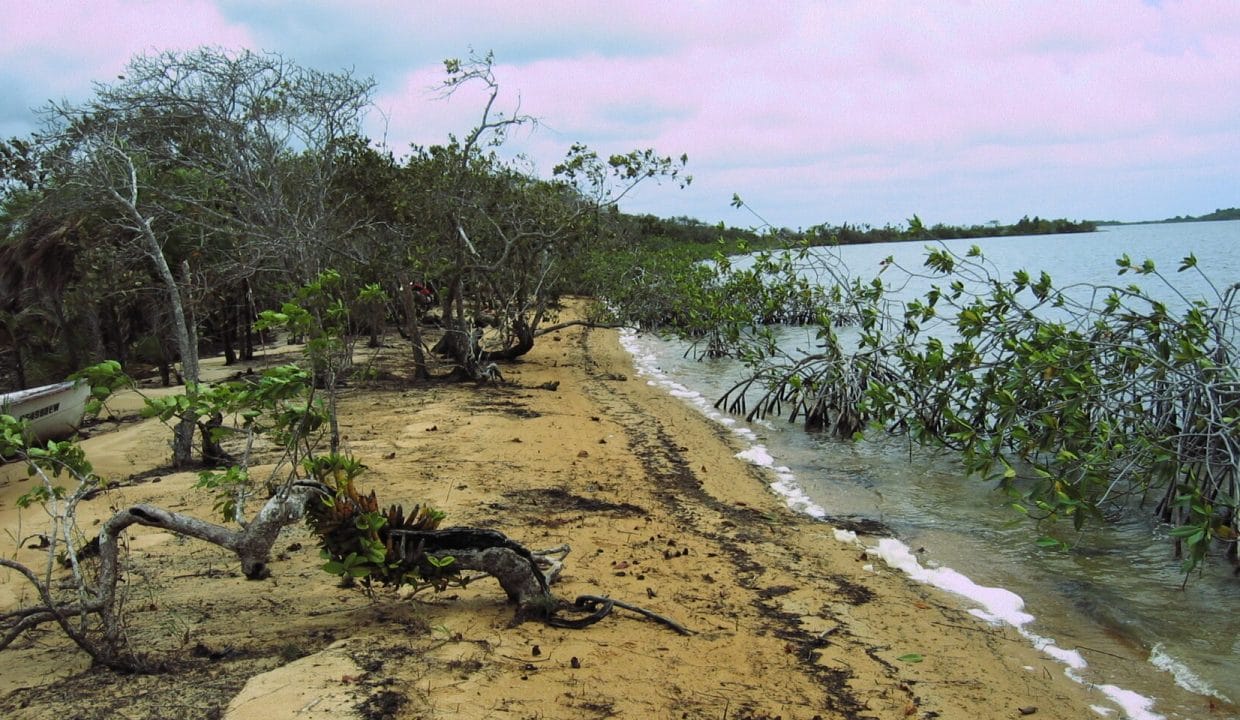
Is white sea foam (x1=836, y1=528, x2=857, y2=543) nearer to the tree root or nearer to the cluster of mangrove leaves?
the cluster of mangrove leaves

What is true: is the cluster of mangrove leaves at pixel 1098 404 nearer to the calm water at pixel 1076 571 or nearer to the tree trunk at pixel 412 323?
the calm water at pixel 1076 571

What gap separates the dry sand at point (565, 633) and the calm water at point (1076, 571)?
51 centimetres

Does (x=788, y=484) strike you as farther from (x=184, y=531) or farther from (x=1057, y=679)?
(x=184, y=531)

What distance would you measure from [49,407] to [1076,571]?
962cm

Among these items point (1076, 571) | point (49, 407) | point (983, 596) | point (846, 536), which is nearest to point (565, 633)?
point (983, 596)

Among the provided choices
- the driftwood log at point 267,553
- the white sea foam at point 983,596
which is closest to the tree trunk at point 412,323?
the white sea foam at point 983,596

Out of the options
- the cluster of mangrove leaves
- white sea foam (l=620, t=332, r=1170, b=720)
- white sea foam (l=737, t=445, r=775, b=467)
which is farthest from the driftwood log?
white sea foam (l=737, t=445, r=775, b=467)

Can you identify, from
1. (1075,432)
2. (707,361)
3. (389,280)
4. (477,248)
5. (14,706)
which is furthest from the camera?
(707,361)

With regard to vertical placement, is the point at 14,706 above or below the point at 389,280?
below

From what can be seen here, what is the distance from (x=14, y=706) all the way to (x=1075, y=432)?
6218 mm

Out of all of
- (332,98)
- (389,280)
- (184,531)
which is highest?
(332,98)

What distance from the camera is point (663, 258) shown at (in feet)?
78.0

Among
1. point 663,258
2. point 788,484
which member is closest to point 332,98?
point 788,484

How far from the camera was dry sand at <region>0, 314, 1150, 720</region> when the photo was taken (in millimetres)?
3422
